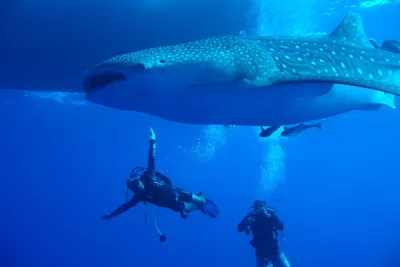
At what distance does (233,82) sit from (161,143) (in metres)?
52.2

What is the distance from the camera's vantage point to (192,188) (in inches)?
6073

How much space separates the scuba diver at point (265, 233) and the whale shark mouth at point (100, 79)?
7.91m

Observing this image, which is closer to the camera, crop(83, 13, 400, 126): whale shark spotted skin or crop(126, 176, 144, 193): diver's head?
crop(83, 13, 400, 126): whale shark spotted skin

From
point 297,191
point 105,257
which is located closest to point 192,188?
point 297,191

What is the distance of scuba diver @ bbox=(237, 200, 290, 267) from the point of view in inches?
380

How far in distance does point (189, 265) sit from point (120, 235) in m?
44.5

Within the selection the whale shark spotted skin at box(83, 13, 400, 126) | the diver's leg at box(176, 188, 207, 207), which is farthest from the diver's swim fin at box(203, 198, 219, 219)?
the whale shark spotted skin at box(83, 13, 400, 126)

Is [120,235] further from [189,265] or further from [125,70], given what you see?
[125,70]

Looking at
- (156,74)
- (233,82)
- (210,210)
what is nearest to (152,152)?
(210,210)

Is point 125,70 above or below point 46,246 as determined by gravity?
below

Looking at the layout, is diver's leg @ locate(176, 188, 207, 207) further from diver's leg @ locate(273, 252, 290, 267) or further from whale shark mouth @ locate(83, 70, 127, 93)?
whale shark mouth @ locate(83, 70, 127, 93)

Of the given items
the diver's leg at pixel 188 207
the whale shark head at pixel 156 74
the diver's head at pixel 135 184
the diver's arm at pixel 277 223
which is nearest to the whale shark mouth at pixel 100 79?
the whale shark head at pixel 156 74

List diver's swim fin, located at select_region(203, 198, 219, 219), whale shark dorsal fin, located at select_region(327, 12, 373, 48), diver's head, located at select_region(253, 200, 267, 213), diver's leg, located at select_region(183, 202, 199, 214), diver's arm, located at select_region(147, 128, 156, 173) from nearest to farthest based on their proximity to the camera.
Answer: whale shark dorsal fin, located at select_region(327, 12, 373, 48)
diver's arm, located at select_region(147, 128, 156, 173)
diver's leg, located at select_region(183, 202, 199, 214)
diver's swim fin, located at select_region(203, 198, 219, 219)
diver's head, located at select_region(253, 200, 267, 213)

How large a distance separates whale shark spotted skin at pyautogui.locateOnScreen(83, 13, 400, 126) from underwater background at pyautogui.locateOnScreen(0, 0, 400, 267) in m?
5.71
